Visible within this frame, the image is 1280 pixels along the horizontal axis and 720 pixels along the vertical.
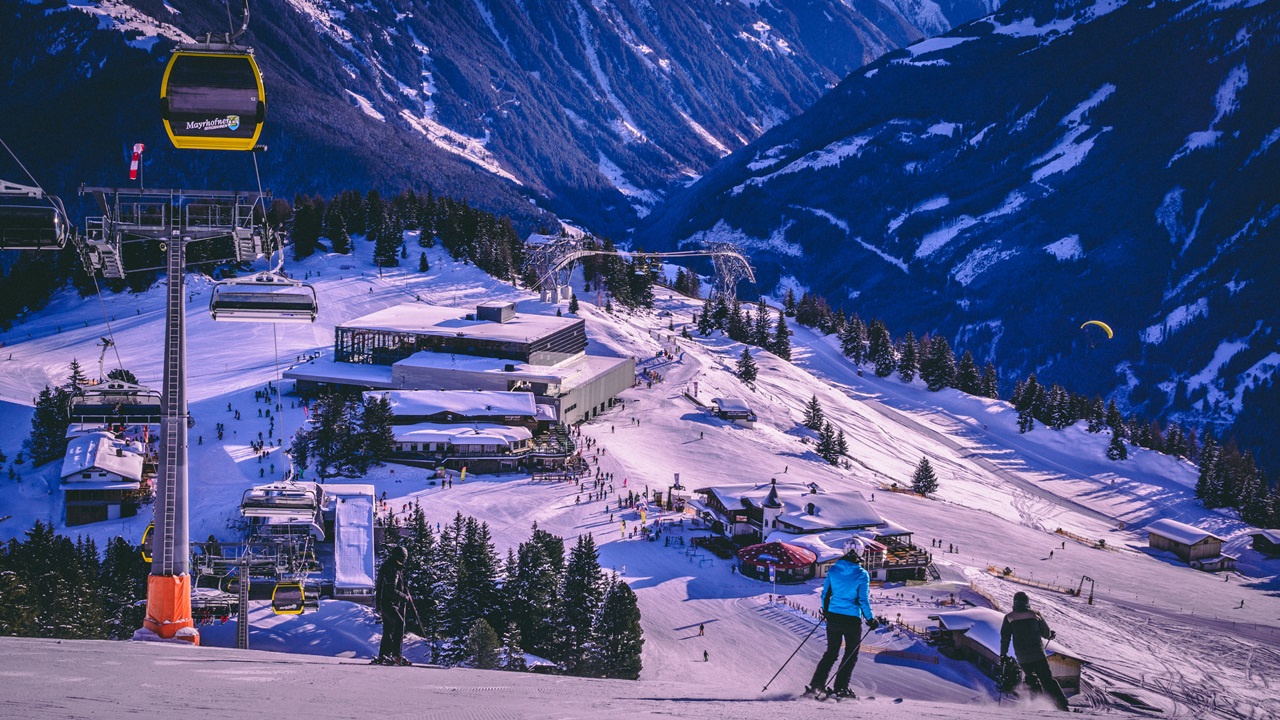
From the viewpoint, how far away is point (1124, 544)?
50.6 metres

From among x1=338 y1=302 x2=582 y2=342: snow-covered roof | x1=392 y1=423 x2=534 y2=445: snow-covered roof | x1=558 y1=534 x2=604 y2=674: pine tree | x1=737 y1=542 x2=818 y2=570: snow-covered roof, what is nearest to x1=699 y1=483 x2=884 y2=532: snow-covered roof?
x1=737 y1=542 x2=818 y2=570: snow-covered roof

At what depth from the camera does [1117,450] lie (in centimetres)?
6919

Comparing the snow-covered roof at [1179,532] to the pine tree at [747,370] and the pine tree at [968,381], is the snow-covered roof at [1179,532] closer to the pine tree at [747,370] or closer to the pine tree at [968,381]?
the pine tree at [747,370]

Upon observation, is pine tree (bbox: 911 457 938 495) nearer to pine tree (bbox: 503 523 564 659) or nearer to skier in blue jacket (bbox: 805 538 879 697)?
pine tree (bbox: 503 523 564 659)

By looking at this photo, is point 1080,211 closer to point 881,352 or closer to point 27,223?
point 881,352

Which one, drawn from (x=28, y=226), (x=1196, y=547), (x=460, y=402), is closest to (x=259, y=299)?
(x=28, y=226)

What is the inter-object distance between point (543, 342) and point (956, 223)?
133 metres

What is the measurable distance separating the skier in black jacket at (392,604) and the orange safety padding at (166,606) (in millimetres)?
4066

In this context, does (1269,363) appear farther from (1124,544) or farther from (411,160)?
(411,160)

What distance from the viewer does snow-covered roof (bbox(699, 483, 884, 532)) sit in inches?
1477

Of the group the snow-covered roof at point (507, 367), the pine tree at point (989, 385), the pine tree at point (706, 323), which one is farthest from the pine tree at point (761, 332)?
the snow-covered roof at point (507, 367)

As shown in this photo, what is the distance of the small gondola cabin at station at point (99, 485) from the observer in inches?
1319

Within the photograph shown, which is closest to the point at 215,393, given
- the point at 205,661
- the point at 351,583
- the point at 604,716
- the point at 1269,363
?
the point at 351,583

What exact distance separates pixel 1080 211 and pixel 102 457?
157 meters
